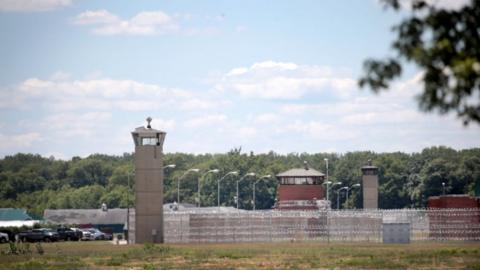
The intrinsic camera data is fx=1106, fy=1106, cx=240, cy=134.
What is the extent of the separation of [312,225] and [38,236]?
25017 millimetres

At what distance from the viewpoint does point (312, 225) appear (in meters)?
102

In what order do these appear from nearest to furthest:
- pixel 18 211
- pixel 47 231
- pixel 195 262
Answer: pixel 195 262 → pixel 47 231 → pixel 18 211

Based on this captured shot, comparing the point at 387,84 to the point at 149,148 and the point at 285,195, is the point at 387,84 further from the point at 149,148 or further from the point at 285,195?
the point at 285,195

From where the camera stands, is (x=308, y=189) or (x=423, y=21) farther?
(x=308, y=189)

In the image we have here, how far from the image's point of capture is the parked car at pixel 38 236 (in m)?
98.8

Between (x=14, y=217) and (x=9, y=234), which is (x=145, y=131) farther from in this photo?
(x=14, y=217)

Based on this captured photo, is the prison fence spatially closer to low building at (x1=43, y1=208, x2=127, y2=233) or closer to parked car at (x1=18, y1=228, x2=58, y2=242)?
parked car at (x1=18, y1=228, x2=58, y2=242)

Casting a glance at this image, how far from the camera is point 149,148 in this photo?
8725cm

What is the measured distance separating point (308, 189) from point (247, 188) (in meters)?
74.0

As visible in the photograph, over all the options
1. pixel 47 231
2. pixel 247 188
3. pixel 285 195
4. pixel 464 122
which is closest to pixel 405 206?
pixel 247 188

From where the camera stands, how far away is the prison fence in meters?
93.6

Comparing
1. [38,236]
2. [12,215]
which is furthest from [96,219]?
[38,236]

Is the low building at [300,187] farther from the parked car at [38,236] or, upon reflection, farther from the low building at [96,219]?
the low building at [96,219]

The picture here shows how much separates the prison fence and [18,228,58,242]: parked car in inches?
496
